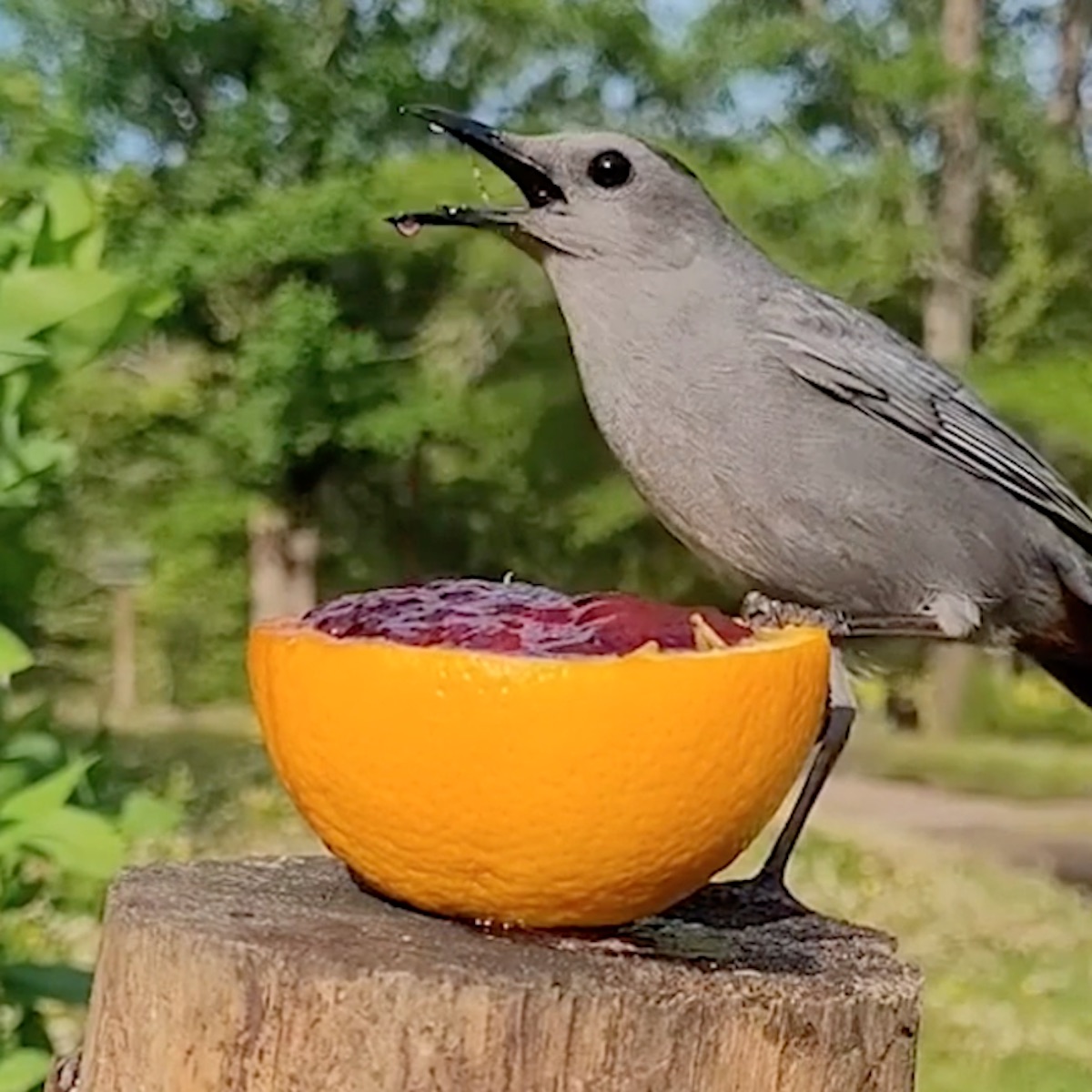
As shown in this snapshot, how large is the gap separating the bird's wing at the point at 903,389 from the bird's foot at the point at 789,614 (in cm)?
9

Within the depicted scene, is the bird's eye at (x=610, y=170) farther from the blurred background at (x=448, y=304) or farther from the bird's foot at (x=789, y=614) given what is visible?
the blurred background at (x=448, y=304)

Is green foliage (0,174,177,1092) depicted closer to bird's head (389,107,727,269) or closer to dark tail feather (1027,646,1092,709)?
bird's head (389,107,727,269)

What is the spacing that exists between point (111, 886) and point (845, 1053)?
0.82 ft

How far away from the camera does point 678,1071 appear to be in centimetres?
58

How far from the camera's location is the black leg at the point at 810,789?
2.54 ft

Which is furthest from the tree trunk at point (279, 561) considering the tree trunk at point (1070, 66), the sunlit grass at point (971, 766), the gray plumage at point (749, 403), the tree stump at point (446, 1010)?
the tree stump at point (446, 1010)

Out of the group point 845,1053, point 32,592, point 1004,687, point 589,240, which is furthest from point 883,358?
point 1004,687

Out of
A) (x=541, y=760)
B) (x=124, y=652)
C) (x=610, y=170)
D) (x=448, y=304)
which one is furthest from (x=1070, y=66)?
(x=541, y=760)

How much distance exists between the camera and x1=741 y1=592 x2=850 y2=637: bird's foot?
764 millimetres

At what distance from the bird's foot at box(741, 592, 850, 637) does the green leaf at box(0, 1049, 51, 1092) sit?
426mm

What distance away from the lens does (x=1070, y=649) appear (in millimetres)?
943

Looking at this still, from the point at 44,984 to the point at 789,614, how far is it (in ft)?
1.64

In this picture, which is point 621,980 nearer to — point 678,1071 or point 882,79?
point 678,1071

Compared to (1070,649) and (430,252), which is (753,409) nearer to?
(1070,649)
